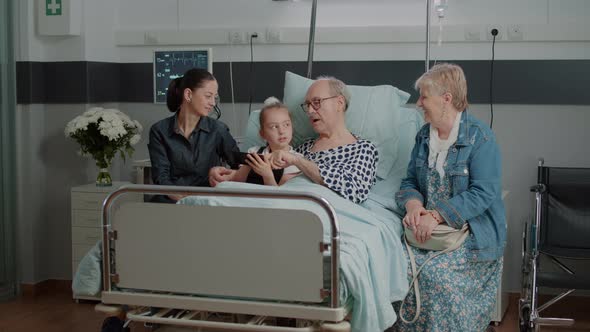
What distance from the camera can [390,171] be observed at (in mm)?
3934

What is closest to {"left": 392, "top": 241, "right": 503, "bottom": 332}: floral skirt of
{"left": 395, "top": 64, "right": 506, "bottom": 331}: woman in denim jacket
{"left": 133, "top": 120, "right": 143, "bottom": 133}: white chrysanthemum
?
{"left": 395, "top": 64, "right": 506, "bottom": 331}: woman in denim jacket

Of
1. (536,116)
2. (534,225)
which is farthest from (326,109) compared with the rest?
(536,116)

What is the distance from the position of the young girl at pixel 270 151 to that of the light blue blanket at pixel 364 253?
0.11 metres

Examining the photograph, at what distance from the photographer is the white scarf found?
11.7 ft

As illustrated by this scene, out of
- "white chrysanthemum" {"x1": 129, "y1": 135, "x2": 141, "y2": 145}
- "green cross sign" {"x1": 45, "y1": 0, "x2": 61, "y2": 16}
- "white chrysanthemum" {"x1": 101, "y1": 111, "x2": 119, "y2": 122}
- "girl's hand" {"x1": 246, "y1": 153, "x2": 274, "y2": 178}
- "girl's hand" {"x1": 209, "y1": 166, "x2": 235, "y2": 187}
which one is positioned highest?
"green cross sign" {"x1": 45, "y1": 0, "x2": 61, "y2": 16}

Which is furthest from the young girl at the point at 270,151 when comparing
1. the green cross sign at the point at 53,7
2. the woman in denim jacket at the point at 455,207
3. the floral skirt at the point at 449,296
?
the green cross sign at the point at 53,7

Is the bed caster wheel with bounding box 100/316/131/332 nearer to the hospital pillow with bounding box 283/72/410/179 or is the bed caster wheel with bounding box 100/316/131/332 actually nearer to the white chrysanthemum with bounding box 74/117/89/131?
the hospital pillow with bounding box 283/72/410/179

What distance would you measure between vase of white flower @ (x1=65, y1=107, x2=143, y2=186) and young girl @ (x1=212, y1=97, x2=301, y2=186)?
136 centimetres

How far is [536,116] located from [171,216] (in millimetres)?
2644

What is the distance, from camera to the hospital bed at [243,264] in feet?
9.15

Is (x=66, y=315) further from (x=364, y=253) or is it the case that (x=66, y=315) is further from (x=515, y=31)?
(x=515, y=31)

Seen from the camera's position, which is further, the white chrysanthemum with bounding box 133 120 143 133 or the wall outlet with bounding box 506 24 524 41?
the white chrysanthemum with bounding box 133 120 143 133

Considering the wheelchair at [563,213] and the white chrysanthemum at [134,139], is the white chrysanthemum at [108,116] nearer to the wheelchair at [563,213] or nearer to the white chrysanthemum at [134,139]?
the white chrysanthemum at [134,139]

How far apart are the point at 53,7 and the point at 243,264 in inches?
113
